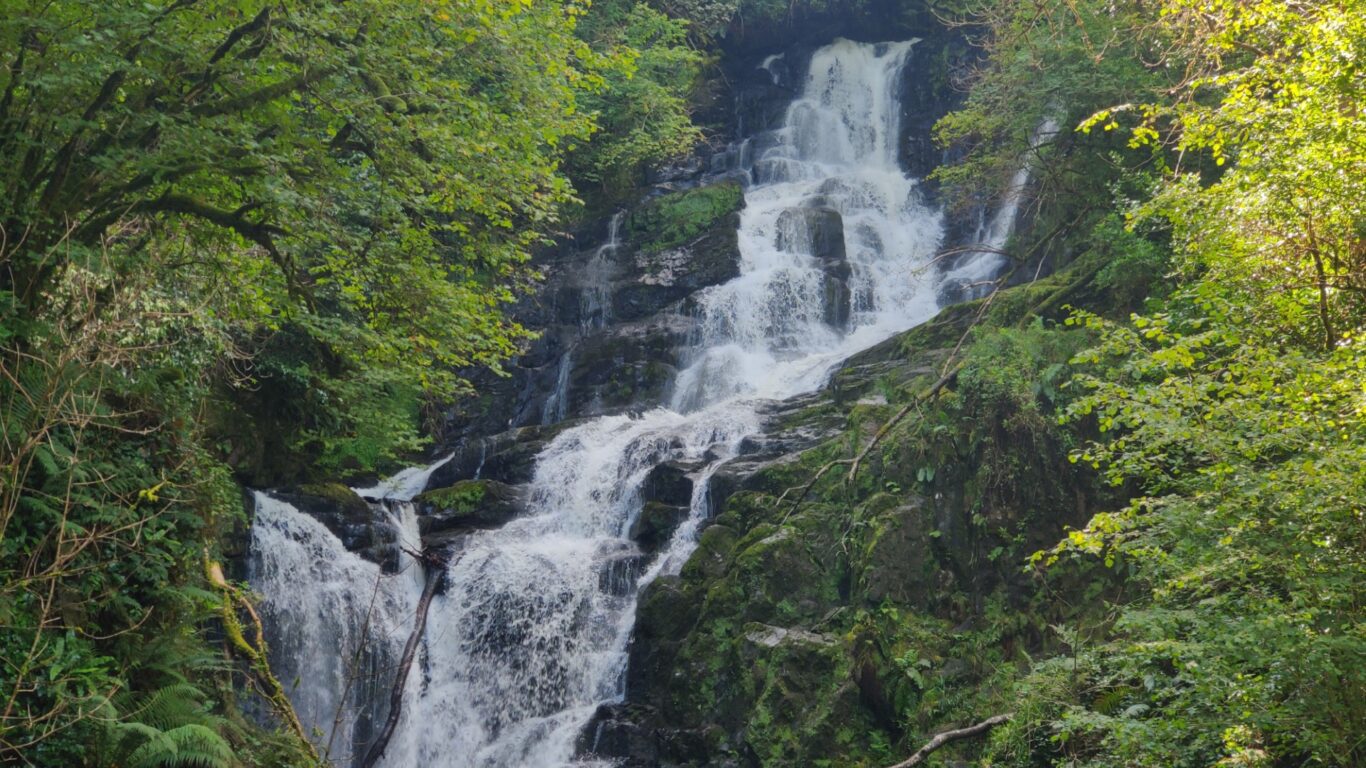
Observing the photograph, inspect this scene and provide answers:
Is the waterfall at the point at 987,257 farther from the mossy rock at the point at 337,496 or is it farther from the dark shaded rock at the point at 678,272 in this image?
the mossy rock at the point at 337,496

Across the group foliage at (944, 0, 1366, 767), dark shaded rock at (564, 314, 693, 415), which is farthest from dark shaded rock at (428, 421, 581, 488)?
foliage at (944, 0, 1366, 767)

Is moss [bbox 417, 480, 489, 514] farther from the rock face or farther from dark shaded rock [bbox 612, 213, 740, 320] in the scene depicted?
dark shaded rock [bbox 612, 213, 740, 320]

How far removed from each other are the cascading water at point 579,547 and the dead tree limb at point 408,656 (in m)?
0.29

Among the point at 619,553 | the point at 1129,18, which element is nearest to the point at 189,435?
the point at 619,553

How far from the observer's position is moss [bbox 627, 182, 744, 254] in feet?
81.0

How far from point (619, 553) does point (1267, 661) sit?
9.42m

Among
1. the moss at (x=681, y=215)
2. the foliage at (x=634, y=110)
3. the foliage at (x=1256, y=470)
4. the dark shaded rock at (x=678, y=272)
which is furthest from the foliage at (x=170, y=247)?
the foliage at (x=634, y=110)

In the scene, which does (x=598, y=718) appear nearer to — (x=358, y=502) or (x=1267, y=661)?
(x=358, y=502)

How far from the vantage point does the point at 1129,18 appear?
11.5 metres

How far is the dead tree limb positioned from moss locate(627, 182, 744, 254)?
42.1ft

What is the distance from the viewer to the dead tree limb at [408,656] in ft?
36.4

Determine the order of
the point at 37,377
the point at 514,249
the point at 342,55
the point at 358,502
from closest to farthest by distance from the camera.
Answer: the point at 37,377, the point at 342,55, the point at 514,249, the point at 358,502

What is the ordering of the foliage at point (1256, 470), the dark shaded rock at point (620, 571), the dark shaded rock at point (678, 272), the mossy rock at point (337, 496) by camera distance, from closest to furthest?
the foliage at point (1256, 470)
the dark shaded rock at point (620, 571)
the mossy rock at point (337, 496)
the dark shaded rock at point (678, 272)

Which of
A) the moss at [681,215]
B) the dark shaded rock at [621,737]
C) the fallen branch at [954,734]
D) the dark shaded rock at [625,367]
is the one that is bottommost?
the dark shaded rock at [621,737]
